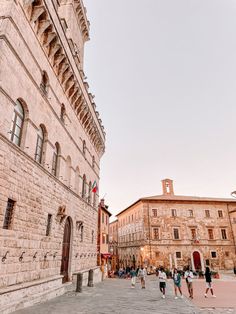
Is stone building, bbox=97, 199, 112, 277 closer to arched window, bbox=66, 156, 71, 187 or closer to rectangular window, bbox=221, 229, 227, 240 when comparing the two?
arched window, bbox=66, 156, 71, 187

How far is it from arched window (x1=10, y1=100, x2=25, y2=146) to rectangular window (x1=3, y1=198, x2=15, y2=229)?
2148 millimetres

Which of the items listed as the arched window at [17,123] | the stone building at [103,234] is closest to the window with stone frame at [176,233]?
the stone building at [103,234]

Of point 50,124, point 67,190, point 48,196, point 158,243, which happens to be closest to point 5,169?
point 48,196

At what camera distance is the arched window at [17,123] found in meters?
Result: 8.36

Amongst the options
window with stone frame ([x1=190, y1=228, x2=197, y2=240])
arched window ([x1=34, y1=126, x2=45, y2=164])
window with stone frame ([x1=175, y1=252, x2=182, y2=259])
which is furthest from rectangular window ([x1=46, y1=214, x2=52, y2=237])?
window with stone frame ([x1=190, y1=228, x2=197, y2=240])

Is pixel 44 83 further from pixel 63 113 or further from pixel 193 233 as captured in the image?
pixel 193 233

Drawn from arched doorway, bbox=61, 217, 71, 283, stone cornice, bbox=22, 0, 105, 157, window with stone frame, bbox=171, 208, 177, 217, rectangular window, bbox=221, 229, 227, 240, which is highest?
stone cornice, bbox=22, 0, 105, 157

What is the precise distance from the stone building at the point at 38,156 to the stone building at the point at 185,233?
21448 millimetres

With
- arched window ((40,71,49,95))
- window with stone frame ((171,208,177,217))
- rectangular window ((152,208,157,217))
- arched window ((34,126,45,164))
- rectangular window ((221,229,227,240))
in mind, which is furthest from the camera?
window with stone frame ((171,208,177,217))

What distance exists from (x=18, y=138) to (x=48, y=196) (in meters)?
3.13

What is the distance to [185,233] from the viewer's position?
1410 inches

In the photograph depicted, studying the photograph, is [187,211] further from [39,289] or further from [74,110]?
[39,289]

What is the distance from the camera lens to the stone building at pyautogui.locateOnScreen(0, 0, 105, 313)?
25.0ft

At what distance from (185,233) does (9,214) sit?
108ft
